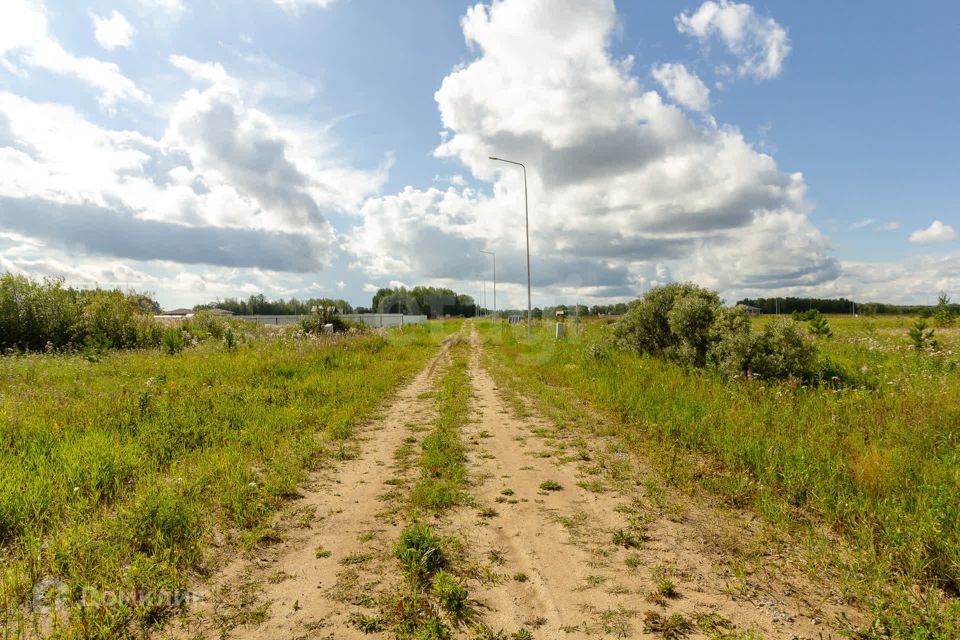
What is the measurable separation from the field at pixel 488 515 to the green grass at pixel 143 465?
0.03 metres

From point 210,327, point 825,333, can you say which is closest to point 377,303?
point 210,327

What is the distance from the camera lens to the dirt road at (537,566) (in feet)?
9.89

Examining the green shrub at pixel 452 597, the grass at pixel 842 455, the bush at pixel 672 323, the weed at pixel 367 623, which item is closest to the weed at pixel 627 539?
the grass at pixel 842 455

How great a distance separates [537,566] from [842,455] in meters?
4.40

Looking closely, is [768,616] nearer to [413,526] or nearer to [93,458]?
[413,526]

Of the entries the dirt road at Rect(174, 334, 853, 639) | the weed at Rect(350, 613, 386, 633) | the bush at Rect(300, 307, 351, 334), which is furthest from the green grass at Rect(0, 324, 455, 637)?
the bush at Rect(300, 307, 351, 334)

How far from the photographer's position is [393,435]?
7602mm

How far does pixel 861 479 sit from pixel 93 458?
30.1ft
